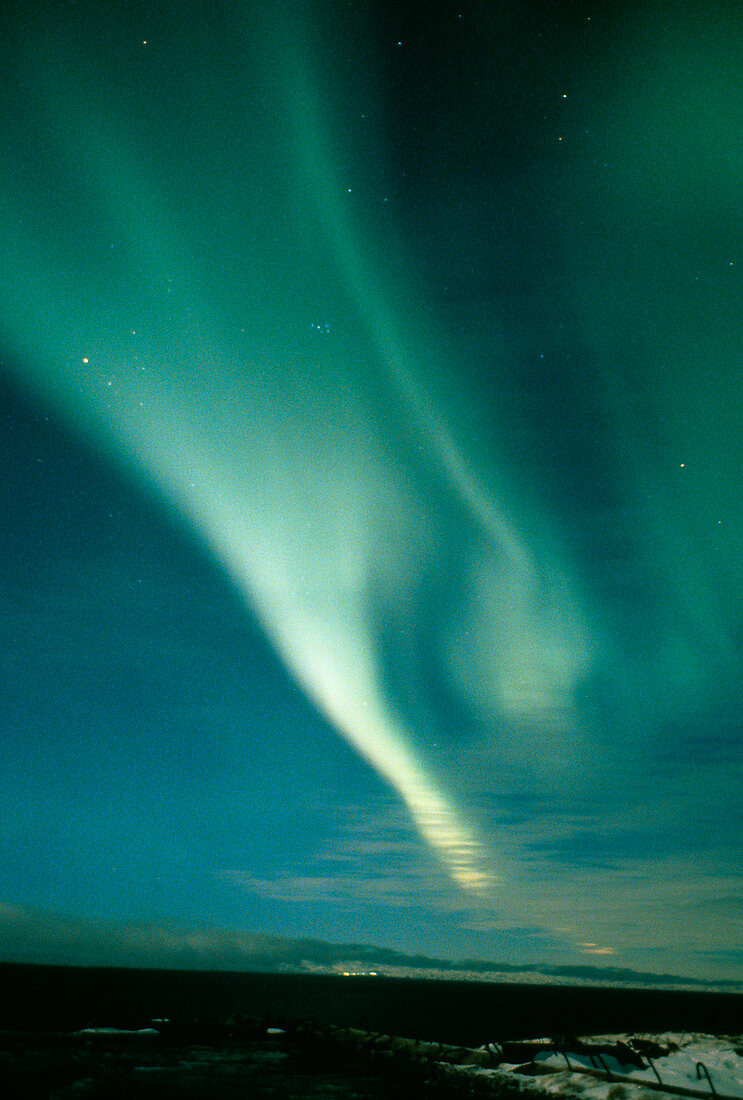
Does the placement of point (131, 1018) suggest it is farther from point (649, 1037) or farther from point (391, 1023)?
point (649, 1037)

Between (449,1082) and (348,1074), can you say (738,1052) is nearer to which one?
(449,1082)

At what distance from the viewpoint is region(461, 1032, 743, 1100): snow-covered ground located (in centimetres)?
2619

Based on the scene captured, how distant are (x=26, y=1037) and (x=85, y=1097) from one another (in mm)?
22218

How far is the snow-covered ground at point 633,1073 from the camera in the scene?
26188 millimetres

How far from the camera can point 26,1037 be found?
40.0 m

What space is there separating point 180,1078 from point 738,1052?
23.1 m

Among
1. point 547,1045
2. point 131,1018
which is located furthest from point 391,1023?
point 547,1045

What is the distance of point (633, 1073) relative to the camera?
28.5 meters

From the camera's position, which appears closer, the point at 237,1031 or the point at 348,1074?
the point at 348,1074

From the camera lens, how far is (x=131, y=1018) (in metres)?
62.0

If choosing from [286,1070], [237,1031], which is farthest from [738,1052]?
[237,1031]

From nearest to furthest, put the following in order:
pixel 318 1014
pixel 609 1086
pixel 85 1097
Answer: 1. pixel 85 1097
2. pixel 609 1086
3. pixel 318 1014

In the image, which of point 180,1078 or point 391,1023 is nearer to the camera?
point 180,1078

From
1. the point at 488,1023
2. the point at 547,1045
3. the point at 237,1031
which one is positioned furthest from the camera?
the point at 488,1023
